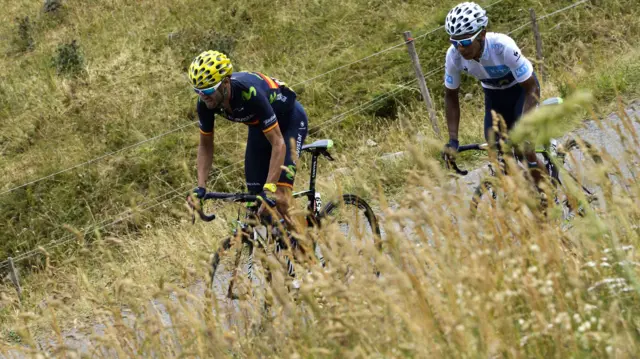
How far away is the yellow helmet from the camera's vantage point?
5105mm

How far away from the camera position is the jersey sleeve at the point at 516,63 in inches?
210

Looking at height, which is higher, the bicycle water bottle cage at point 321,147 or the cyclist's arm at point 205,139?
the cyclist's arm at point 205,139

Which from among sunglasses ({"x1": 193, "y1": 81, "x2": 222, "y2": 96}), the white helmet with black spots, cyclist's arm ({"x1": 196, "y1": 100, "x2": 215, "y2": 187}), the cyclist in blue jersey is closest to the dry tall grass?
the cyclist in blue jersey

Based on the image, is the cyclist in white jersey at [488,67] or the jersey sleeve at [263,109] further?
the jersey sleeve at [263,109]

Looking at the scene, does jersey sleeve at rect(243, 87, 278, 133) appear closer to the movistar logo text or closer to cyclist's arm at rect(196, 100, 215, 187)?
the movistar logo text

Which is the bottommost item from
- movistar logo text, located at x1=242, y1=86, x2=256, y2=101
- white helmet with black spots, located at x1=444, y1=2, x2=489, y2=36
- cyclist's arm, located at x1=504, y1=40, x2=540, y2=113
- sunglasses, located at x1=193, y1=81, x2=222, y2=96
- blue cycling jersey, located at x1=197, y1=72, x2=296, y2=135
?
blue cycling jersey, located at x1=197, y1=72, x2=296, y2=135

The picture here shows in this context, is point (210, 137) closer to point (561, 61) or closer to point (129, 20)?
point (561, 61)

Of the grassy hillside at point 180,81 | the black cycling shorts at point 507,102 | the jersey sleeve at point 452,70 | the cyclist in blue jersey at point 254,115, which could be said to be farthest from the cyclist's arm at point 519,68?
the grassy hillside at point 180,81

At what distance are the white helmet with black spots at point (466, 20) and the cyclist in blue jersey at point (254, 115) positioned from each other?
4.73ft

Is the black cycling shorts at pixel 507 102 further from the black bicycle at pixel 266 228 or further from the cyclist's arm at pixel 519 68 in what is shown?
the black bicycle at pixel 266 228

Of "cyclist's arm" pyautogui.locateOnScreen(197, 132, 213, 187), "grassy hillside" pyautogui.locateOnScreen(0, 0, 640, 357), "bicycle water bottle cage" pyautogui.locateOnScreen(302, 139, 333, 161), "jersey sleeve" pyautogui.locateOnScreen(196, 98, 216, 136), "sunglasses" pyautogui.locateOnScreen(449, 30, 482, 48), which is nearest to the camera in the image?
"sunglasses" pyautogui.locateOnScreen(449, 30, 482, 48)

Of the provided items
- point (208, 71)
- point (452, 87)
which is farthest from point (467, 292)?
point (452, 87)

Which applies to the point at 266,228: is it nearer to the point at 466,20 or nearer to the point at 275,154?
the point at 275,154

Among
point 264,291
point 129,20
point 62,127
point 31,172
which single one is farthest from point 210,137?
point 129,20
